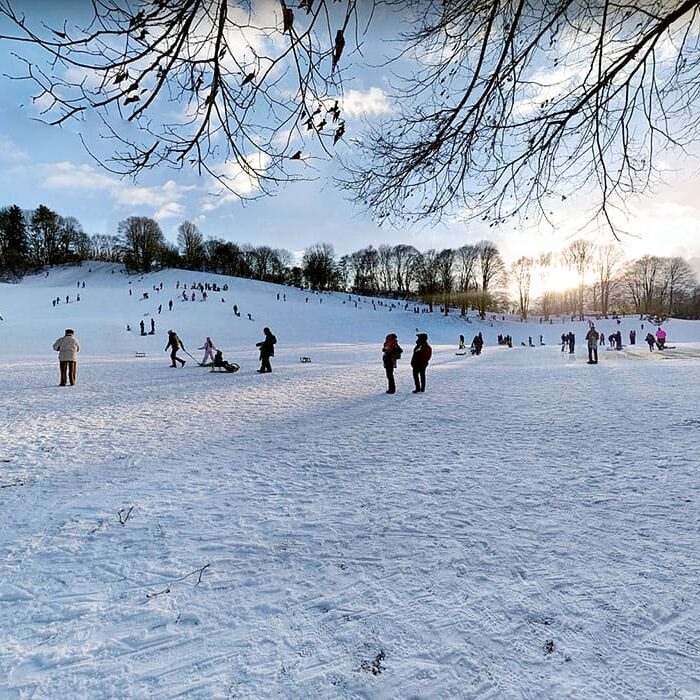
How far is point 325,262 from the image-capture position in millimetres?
79625

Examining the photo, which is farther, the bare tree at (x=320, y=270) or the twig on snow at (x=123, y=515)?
the bare tree at (x=320, y=270)

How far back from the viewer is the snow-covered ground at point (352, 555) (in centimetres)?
191

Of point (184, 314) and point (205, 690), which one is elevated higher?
point (184, 314)

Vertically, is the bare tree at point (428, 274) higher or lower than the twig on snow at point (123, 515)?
higher

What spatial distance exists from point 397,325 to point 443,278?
30.7 meters

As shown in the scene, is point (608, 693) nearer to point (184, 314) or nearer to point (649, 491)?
point (649, 491)

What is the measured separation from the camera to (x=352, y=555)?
113 inches

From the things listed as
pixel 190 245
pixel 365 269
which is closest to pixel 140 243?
pixel 190 245

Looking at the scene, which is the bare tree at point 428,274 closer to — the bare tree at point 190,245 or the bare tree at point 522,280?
the bare tree at point 522,280

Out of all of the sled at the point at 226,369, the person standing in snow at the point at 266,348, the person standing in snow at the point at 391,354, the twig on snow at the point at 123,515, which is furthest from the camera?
the sled at the point at 226,369

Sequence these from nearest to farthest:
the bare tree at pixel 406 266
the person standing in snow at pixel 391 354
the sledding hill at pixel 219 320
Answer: the person standing in snow at pixel 391 354, the sledding hill at pixel 219 320, the bare tree at pixel 406 266

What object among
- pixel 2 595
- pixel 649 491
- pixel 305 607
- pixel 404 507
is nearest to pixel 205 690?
pixel 305 607

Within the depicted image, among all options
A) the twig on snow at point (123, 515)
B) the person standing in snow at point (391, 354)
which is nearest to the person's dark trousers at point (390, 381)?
the person standing in snow at point (391, 354)

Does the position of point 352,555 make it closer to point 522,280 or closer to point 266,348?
point 266,348
